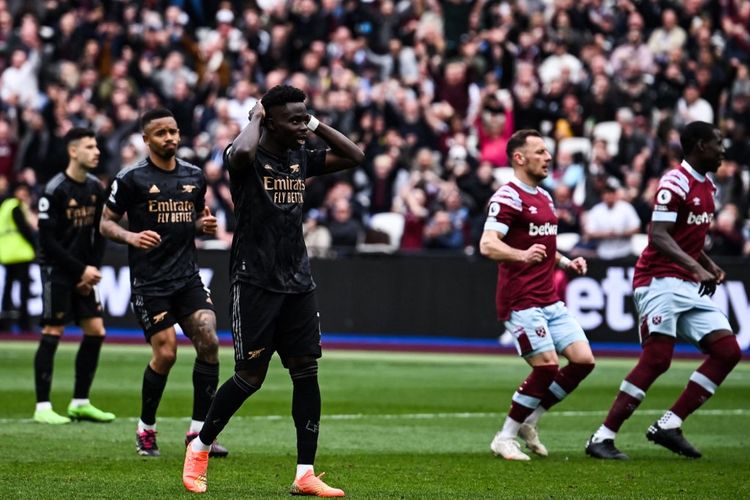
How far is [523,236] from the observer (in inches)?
449

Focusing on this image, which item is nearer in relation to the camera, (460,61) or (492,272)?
(492,272)

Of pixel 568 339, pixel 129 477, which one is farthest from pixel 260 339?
pixel 568 339

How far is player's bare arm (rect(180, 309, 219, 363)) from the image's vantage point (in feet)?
36.1

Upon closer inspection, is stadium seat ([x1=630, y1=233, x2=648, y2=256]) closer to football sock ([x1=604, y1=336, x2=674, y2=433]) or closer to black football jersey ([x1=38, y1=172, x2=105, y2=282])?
football sock ([x1=604, y1=336, x2=674, y2=433])

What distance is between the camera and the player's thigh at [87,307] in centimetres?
1345

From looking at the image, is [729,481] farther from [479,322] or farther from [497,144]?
[497,144]

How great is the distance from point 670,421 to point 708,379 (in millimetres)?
463

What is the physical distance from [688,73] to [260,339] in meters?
17.5

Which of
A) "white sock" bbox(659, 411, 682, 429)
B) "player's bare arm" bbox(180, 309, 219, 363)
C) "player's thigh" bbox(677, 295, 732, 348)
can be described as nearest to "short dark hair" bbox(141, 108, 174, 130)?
"player's bare arm" bbox(180, 309, 219, 363)

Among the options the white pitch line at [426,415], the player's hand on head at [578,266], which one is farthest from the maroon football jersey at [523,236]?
the white pitch line at [426,415]

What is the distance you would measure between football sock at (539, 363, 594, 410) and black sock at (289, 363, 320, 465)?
10.1 feet

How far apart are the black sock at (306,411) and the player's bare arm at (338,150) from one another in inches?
52.3

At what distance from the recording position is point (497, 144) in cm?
2469

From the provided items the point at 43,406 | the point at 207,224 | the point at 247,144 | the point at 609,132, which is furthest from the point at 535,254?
the point at 609,132
